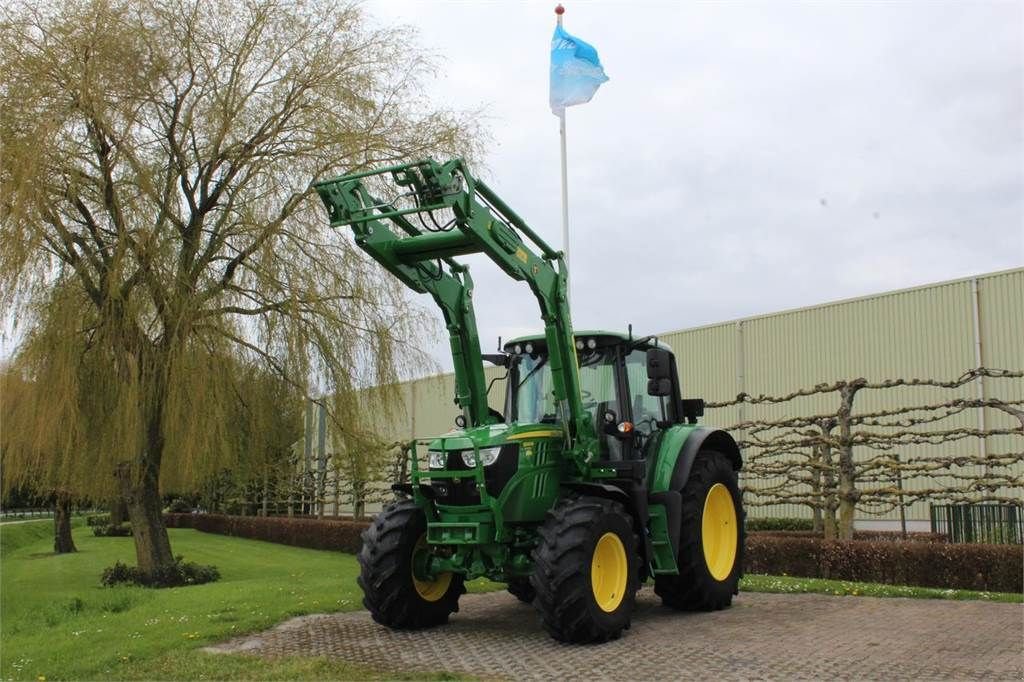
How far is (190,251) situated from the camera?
48.3ft

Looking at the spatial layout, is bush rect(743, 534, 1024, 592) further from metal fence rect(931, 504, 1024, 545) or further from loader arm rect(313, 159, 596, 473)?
loader arm rect(313, 159, 596, 473)

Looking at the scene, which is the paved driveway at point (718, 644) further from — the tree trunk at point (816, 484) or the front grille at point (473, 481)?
the tree trunk at point (816, 484)

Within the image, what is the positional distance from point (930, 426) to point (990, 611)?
12931 mm

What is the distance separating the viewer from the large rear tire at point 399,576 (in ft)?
27.0

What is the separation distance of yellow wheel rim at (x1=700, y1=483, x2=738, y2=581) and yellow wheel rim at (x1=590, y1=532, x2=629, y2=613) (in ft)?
6.41

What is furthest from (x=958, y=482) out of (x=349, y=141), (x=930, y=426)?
(x=349, y=141)

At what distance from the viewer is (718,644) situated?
7.45 m

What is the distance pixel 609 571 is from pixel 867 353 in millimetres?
16735

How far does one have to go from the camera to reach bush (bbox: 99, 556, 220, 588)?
1583 cm

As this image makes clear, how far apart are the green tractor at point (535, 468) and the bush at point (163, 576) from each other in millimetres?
8754

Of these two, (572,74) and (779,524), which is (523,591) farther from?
(572,74)

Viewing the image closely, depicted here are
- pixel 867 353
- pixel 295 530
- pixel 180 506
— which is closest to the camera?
pixel 867 353

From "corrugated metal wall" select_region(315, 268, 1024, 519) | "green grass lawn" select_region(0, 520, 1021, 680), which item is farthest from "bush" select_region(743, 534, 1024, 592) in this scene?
"corrugated metal wall" select_region(315, 268, 1024, 519)

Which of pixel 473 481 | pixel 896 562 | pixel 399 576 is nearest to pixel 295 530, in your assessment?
pixel 896 562
